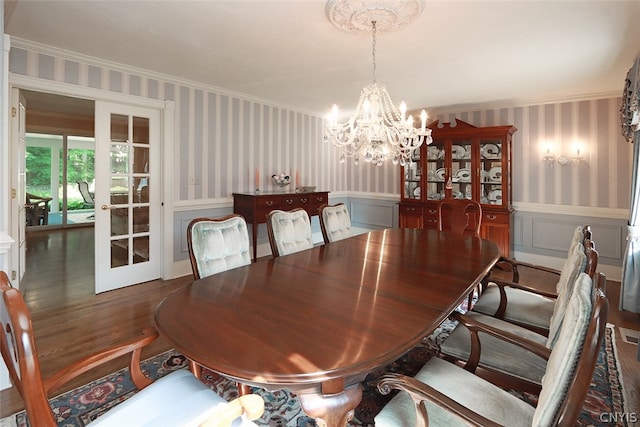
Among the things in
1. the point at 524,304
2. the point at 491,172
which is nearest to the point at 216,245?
the point at 524,304

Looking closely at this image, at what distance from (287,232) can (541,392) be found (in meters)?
1.80

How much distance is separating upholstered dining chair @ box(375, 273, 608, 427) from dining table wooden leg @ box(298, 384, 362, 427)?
13 centimetres

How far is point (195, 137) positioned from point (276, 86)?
1.17m

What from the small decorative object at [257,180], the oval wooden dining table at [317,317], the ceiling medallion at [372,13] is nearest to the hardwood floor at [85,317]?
the oval wooden dining table at [317,317]

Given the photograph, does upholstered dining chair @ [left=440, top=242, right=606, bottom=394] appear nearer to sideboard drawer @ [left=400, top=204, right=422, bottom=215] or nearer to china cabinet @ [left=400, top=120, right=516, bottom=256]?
china cabinet @ [left=400, top=120, right=516, bottom=256]

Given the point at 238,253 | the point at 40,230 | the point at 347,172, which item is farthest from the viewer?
the point at 40,230

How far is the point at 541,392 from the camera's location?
89cm

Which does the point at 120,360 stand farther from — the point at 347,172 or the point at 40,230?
the point at 40,230

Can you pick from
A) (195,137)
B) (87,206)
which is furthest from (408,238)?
(87,206)

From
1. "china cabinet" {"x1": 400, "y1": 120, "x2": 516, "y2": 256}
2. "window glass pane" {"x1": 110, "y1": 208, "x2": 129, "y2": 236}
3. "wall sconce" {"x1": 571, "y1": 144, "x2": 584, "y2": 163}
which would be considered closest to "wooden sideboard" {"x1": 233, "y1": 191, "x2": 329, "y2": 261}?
"window glass pane" {"x1": 110, "y1": 208, "x2": 129, "y2": 236}

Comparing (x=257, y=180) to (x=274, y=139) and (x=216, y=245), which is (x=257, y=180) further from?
(x=216, y=245)

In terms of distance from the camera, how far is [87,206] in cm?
959

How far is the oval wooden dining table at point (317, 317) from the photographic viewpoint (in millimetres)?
977

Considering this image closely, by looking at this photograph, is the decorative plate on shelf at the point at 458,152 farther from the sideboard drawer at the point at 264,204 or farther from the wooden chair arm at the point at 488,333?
the wooden chair arm at the point at 488,333
